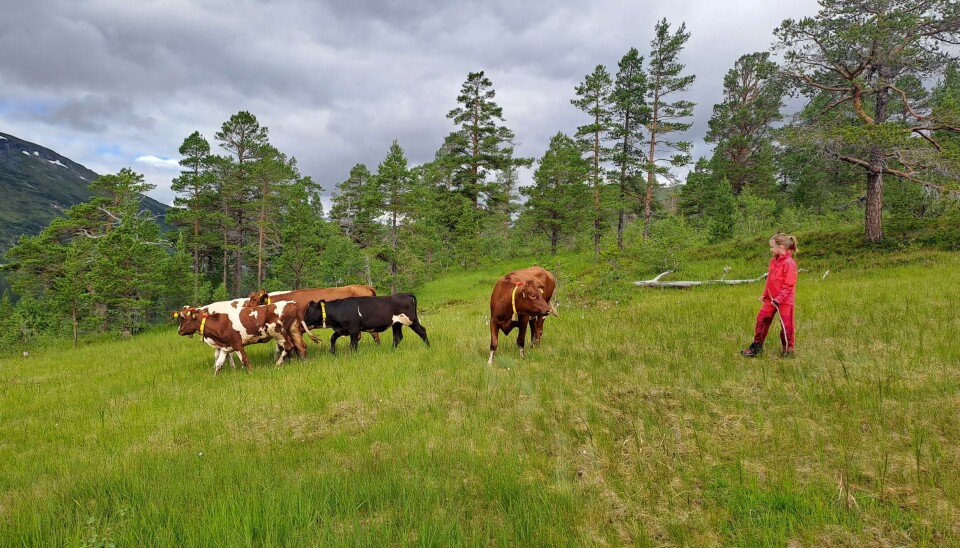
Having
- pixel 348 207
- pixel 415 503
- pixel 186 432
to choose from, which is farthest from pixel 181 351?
pixel 348 207

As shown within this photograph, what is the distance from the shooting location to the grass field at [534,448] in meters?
2.73

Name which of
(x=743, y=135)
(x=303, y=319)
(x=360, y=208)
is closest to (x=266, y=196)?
(x=360, y=208)

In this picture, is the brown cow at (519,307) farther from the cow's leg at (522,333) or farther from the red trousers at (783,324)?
the red trousers at (783,324)

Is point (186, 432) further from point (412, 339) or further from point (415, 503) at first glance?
point (412, 339)

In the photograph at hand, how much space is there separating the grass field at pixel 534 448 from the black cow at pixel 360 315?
6.18 ft

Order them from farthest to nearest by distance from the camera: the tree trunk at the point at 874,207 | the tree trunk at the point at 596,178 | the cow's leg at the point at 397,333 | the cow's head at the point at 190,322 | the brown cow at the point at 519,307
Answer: the tree trunk at the point at 596,178
the tree trunk at the point at 874,207
the cow's leg at the point at 397,333
the cow's head at the point at 190,322
the brown cow at the point at 519,307

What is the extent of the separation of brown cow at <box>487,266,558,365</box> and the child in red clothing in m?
3.51

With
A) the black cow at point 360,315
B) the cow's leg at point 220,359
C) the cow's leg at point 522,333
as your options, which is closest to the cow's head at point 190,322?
the cow's leg at point 220,359

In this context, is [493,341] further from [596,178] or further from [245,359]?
[596,178]

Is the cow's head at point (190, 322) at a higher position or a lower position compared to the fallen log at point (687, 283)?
lower

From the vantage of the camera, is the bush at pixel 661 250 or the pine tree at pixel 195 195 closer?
the bush at pixel 661 250

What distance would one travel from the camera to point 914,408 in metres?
3.98

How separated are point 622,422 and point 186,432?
5705 millimetres

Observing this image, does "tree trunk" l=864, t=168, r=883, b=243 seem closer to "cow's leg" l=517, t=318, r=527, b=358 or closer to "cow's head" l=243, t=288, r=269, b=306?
"cow's leg" l=517, t=318, r=527, b=358
